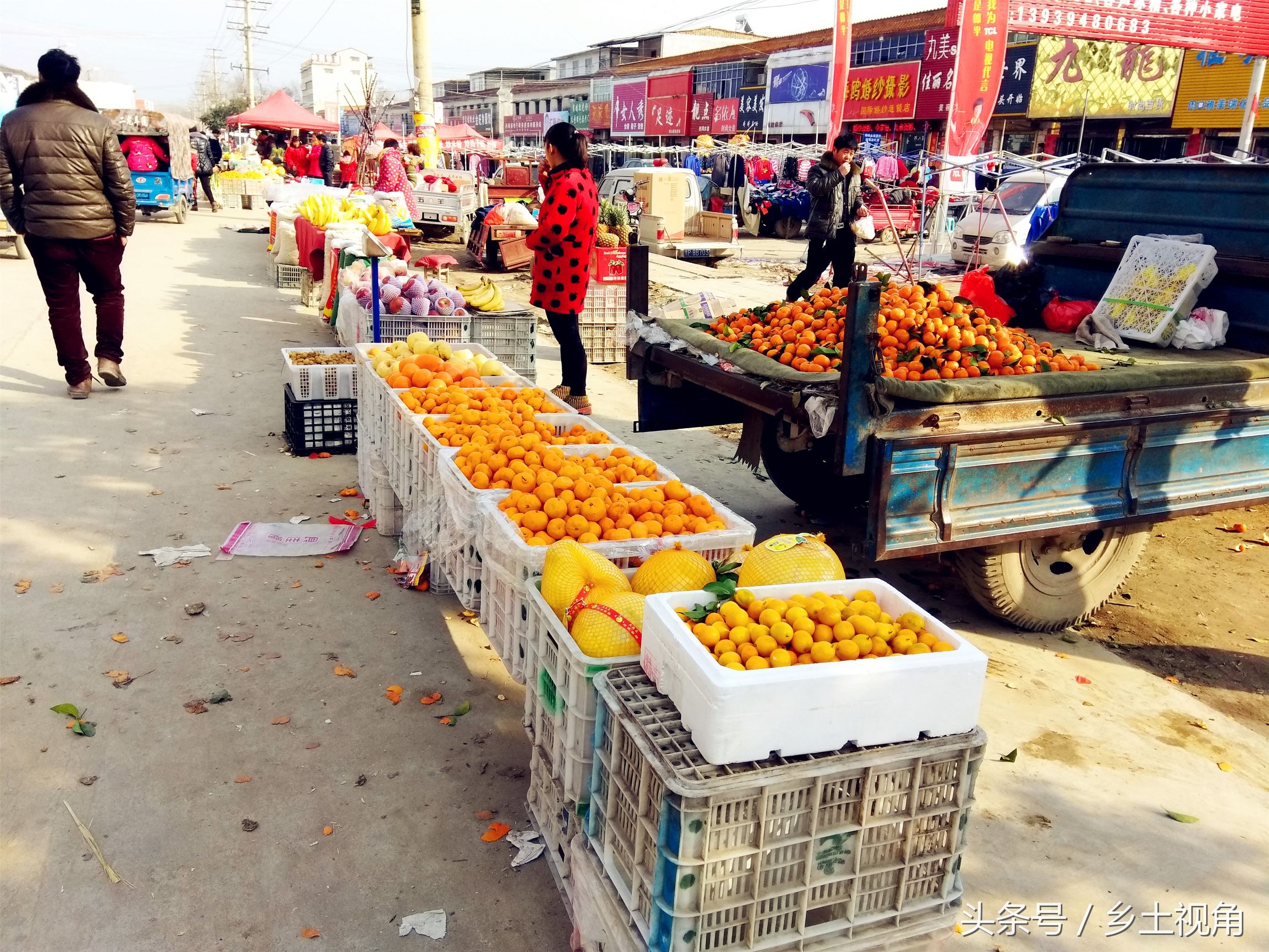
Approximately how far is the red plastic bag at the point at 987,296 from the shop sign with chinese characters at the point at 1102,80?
22541mm

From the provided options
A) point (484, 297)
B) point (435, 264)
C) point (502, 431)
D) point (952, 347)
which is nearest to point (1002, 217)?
point (435, 264)

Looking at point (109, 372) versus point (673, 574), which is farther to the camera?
point (109, 372)

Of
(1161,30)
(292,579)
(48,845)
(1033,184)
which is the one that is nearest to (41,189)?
(292,579)

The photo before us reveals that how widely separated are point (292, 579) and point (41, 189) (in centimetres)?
424

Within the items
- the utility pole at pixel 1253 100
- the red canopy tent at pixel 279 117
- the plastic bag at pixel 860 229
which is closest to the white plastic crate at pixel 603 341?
the plastic bag at pixel 860 229

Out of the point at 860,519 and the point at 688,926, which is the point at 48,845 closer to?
the point at 688,926

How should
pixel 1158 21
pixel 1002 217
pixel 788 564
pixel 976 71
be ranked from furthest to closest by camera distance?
pixel 1002 217 → pixel 976 71 → pixel 1158 21 → pixel 788 564

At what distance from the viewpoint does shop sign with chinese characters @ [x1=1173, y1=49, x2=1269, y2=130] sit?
74.9 feet

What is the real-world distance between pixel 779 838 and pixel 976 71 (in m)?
14.4

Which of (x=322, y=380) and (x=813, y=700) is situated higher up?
(x=813, y=700)

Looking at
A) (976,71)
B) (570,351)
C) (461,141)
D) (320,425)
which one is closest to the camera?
(320,425)

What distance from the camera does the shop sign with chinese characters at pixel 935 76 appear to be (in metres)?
31.3

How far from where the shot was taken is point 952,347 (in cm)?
453

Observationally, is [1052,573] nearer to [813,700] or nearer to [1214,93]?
[813,700]
